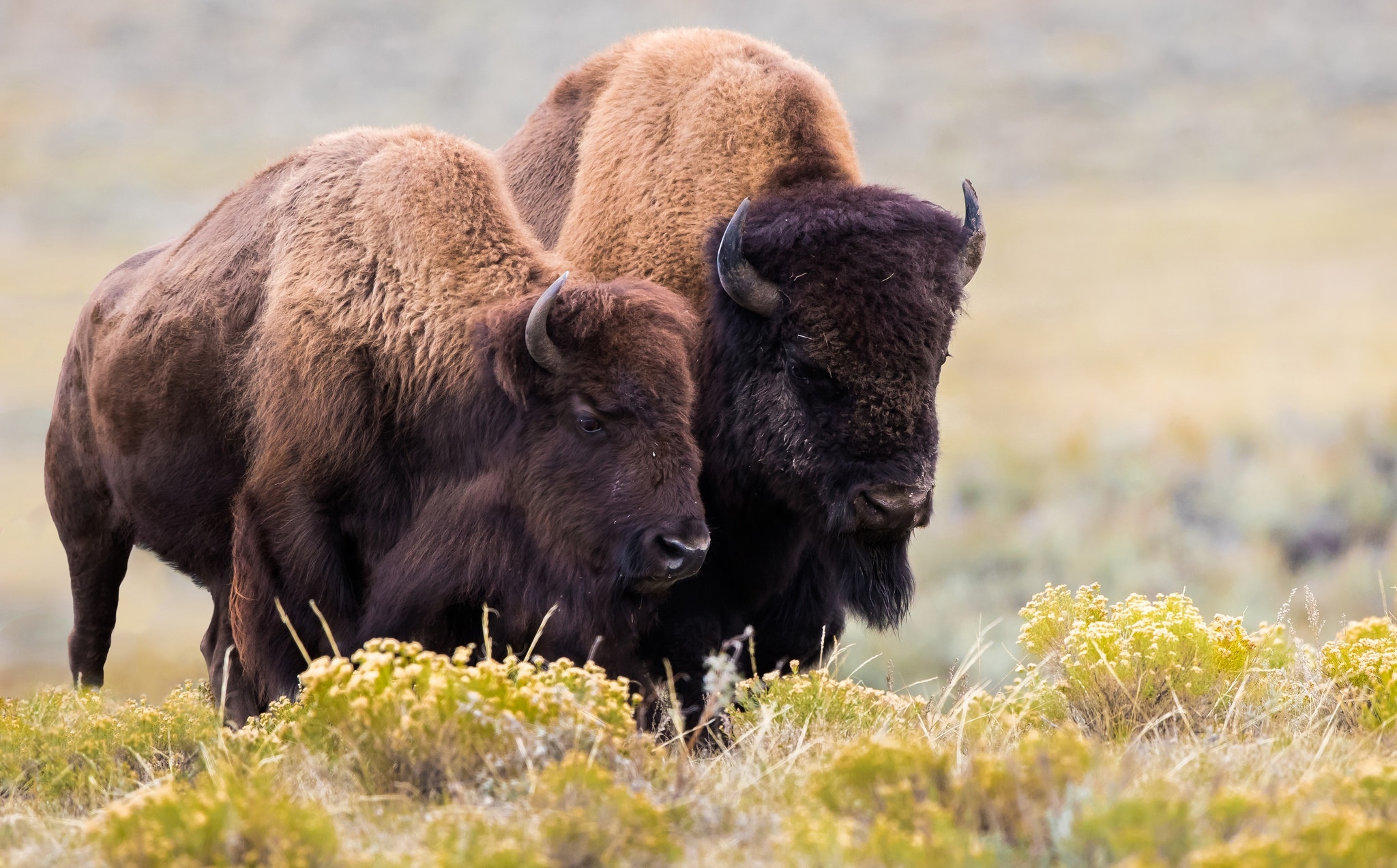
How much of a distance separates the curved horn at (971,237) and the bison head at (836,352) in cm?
4

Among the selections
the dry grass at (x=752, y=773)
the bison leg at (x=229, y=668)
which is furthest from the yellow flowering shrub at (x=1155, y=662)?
the bison leg at (x=229, y=668)

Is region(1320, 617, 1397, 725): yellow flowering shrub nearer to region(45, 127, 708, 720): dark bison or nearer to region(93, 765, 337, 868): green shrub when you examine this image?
region(45, 127, 708, 720): dark bison

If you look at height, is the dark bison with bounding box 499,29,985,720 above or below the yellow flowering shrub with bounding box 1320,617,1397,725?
above

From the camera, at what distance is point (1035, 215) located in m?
60.5

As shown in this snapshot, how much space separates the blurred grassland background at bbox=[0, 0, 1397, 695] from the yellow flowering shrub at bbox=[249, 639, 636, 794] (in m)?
4.81

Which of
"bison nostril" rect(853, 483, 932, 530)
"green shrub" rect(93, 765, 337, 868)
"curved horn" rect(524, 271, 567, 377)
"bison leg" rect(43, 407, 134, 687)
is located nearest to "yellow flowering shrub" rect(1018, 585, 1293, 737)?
"bison nostril" rect(853, 483, 932, 530)

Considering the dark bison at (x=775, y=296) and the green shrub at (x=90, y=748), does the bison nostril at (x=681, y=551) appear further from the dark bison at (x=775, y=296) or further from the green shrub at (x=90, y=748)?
the green shrub at (x=90, y=748)

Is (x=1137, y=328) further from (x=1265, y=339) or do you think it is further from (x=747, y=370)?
(x=747, y=370)

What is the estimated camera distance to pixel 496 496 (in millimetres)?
4770

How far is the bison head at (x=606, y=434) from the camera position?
4379mm

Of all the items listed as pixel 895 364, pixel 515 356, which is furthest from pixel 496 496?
pixel 895 364

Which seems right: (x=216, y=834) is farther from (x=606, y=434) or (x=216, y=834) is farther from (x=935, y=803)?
(x=606, y=434)

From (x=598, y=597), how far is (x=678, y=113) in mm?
2407

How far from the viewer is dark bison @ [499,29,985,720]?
4.94 meters
